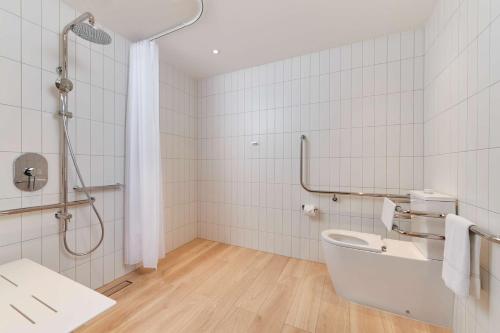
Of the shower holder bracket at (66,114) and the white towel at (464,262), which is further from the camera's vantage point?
the shower holder bracket at (66,114)

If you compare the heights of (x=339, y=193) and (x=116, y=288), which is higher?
(x=339, y=193)

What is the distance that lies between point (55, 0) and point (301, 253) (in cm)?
314

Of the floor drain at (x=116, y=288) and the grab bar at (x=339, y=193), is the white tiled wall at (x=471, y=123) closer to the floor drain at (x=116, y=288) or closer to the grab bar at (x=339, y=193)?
the grab bar at (x=339, y=193)

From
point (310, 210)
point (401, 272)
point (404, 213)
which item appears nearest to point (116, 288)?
point (310, 210)

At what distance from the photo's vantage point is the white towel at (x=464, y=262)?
40.3 inches

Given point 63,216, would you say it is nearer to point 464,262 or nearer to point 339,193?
point 339,193

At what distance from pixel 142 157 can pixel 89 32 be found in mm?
988

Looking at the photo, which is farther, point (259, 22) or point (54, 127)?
point (259, 22)

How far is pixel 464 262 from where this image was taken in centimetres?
103

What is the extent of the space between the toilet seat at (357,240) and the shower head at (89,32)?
7.27 feet

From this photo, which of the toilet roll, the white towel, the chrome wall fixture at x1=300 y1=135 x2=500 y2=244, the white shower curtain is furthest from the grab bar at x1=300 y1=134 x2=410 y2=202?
the white shower curtain

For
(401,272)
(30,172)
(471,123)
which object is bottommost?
(401,272)

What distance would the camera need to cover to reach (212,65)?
261cm

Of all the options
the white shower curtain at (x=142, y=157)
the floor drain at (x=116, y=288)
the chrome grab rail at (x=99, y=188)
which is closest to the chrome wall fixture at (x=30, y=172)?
the chrome grab rail at (x=99, y=188)
